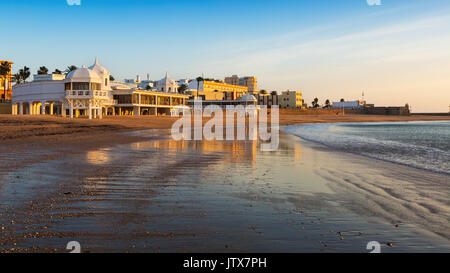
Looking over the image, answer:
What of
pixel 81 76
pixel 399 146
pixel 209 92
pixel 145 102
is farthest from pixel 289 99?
pixel 399 146

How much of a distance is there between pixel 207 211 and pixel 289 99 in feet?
580

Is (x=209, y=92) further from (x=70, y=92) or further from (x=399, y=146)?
(x=399, y=146)

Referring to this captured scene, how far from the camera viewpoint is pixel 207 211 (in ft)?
22.3

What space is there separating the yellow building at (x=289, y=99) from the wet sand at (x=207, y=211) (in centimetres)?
16902

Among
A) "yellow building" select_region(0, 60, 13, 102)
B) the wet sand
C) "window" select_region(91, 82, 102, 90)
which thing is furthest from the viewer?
"yellow building" select_region(0, 60, 13, 102)

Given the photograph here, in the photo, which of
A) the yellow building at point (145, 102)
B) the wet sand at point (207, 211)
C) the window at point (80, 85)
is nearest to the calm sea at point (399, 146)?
the wet sand at point (207, 211)

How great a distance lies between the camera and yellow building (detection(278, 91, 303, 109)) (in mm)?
177750

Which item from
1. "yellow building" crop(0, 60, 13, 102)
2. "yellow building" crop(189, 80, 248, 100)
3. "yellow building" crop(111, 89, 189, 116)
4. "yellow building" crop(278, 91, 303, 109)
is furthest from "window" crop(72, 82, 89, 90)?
"yellow building" crop(278, 91, 303, 109)

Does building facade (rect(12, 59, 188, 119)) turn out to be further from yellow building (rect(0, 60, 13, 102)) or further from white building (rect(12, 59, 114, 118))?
yellow building (rect(0, 60, 13, 102))

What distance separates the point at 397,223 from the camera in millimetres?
6207

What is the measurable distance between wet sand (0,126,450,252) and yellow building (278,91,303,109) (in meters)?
169

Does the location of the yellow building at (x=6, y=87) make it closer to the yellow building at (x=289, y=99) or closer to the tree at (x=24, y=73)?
the tree at (x=24, y=73)

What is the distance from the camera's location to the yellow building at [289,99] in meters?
178
